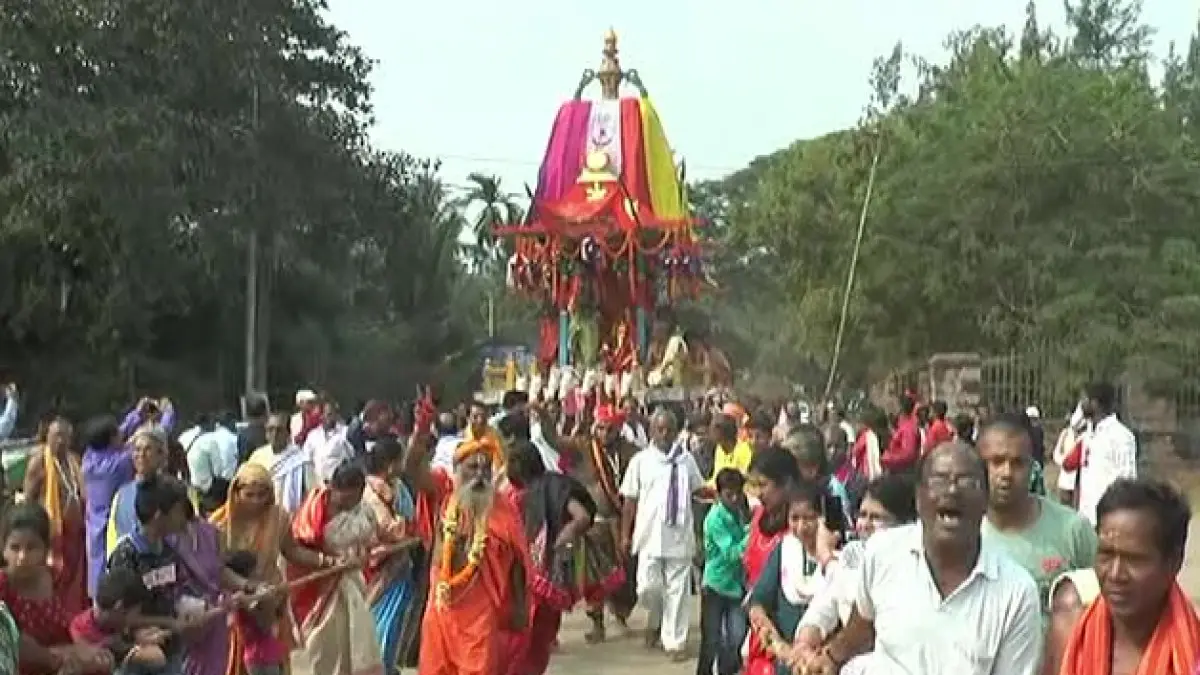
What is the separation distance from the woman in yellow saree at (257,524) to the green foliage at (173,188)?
728 inches

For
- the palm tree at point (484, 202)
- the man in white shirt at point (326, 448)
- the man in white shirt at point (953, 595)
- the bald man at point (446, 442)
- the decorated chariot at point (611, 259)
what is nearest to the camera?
the man in white shirt at point (953, 595)

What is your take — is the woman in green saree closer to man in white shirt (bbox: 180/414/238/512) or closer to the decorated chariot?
man in white shirt (bbox: 180/414/238/512)

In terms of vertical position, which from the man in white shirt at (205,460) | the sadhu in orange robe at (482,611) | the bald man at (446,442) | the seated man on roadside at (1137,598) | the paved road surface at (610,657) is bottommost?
the paved road surface at (610,657)

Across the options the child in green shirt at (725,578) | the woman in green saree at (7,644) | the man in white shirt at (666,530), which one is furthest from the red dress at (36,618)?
the man in white shirt at (666,530)

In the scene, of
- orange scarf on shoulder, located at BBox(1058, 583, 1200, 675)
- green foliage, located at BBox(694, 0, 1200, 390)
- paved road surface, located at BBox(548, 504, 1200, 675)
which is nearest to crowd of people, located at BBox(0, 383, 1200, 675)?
orange scarf on shoulder, located at BBox(1058, 583, 1200, 675)

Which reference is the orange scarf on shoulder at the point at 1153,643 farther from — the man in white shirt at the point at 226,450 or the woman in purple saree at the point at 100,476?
the man in white shirt at the point at 226,450

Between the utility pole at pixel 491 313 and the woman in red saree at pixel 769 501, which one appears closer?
the woman in red saree at pixel 769 501

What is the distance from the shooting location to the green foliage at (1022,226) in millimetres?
27969

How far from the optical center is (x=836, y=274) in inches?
1449

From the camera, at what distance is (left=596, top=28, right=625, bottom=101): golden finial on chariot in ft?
114

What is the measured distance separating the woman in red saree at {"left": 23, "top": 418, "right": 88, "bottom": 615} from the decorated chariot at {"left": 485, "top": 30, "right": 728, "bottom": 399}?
2076 cm

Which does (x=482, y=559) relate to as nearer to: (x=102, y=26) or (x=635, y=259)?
(x=102, y=26)

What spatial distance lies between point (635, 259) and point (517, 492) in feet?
73.7

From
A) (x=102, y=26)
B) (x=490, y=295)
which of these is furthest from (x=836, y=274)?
(x=490, y=295)
